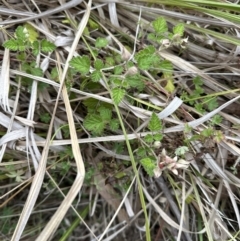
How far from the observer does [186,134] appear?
1.06 metres

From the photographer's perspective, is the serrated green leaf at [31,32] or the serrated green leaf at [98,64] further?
the serrated green leaf at [31,32]

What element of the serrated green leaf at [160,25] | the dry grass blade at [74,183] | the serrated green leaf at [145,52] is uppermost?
the serrated green leaf at [160,25]

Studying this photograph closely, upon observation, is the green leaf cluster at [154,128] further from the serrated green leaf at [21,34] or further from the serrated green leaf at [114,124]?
the serrated green leaf at [21,34]

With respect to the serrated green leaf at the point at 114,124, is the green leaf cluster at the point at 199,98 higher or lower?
higher

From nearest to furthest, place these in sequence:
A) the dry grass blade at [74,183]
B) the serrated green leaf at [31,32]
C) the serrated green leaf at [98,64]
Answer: the dry grass blade at [74,183], the serrated green leaf at [98,64], the serrated green leaf at [31,32]

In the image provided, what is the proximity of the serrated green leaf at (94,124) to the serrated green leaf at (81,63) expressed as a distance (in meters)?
Answer: 0.13

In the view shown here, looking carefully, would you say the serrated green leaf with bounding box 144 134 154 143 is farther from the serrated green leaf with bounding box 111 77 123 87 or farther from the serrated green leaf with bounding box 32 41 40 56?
the serrated green leaf with bounding box 32 41 40 56

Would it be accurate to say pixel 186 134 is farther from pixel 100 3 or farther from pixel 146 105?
pixel 100 3

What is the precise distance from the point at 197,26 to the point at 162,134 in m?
0.34

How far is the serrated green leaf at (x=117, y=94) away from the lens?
38.4 inches

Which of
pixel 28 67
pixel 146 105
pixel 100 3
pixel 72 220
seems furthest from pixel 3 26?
pixel 72 220

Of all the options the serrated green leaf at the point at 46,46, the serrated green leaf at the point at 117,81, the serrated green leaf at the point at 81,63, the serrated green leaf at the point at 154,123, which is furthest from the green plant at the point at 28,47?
the serrated green leaf at the point at 154,123

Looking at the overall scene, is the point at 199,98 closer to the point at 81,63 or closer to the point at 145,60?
the point at 145,60

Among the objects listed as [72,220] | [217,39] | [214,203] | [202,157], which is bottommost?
[72,220]
